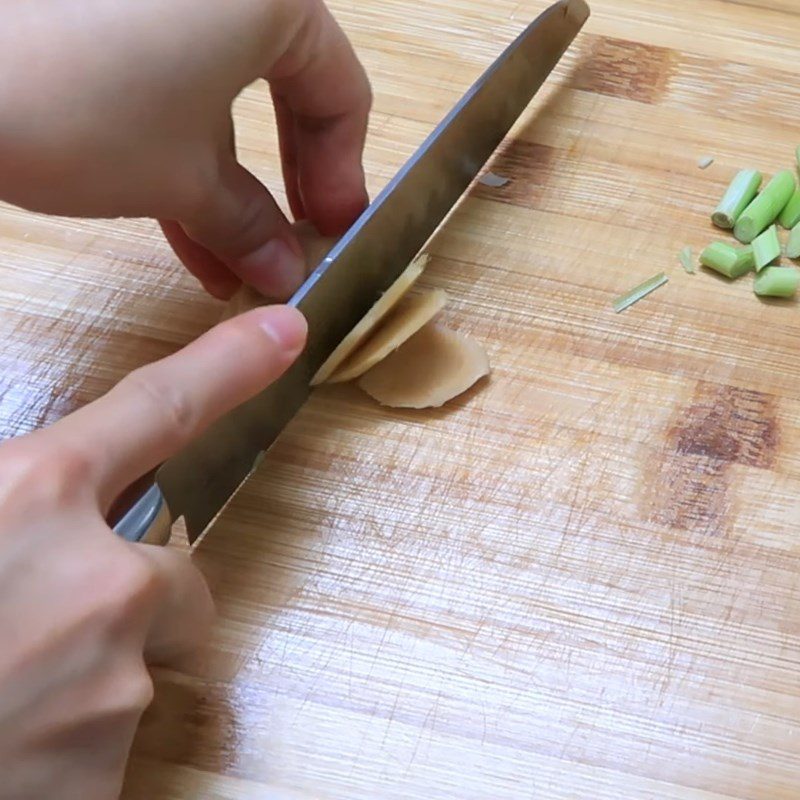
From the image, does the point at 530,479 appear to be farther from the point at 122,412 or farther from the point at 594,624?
the point at 122,412

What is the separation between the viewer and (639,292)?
0.92 metres

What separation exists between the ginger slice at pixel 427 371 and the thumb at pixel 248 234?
0.11 m

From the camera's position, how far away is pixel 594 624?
747 millimetres

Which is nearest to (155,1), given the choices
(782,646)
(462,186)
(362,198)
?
(362,198)

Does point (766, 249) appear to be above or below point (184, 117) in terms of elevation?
below

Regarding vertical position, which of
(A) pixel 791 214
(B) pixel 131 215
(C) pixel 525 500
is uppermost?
(B) pixel 131 215

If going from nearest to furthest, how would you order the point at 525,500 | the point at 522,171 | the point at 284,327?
the point at 284,327 → the point at 525,500 → the point at 522,171

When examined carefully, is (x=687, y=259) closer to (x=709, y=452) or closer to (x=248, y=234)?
(x=709, y=452)

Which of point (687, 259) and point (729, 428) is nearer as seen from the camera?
point (729, 428)

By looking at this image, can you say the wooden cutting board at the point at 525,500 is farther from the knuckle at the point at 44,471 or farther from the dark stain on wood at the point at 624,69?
the knuckle at the point at 44,471

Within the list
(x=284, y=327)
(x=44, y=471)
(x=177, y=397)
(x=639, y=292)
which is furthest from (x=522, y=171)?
(x=44, y=471)

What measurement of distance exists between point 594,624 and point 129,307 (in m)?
0.51

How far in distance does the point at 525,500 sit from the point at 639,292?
0.25 m

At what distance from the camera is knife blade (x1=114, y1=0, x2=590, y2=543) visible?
708 mm
